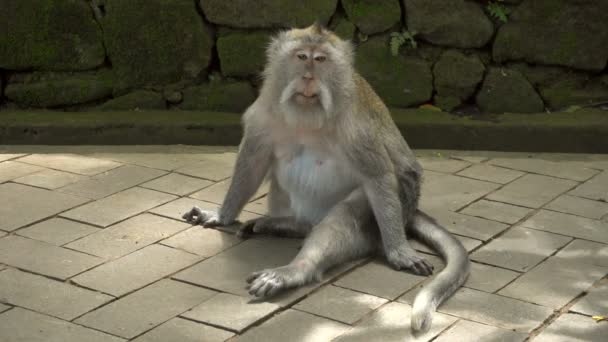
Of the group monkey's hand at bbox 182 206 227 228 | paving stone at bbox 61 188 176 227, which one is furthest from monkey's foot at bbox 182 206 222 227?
paving stone at bbox 61 188 176 227

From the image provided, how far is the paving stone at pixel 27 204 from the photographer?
19.0 feet

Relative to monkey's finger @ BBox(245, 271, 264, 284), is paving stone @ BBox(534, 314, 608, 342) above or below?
below

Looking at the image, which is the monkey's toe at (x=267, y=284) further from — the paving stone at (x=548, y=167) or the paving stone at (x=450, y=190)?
the paving stone at (x=548, y=167)

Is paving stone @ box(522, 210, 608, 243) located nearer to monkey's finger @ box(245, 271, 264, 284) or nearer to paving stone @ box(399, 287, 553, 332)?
paving stone @ box(399, 287, 553, 332)

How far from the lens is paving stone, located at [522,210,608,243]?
5.89m

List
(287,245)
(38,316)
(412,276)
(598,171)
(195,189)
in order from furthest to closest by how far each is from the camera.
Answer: (598,171) < (195,189) < (287,245) < (412,276) < (38,316)

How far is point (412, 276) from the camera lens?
17.4 ft

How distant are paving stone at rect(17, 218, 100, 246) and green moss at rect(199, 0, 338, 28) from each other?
7.57 ft

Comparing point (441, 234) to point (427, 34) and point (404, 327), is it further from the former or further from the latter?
point (427, 34)

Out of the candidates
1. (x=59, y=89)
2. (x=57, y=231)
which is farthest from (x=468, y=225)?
(x=59, y=89)

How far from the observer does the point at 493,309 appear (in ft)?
16.1

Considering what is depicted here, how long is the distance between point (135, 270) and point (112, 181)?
1.45 meters

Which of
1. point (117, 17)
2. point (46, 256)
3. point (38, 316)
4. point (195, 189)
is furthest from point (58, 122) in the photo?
point (38, 316)

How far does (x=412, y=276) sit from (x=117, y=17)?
3.30 meters
